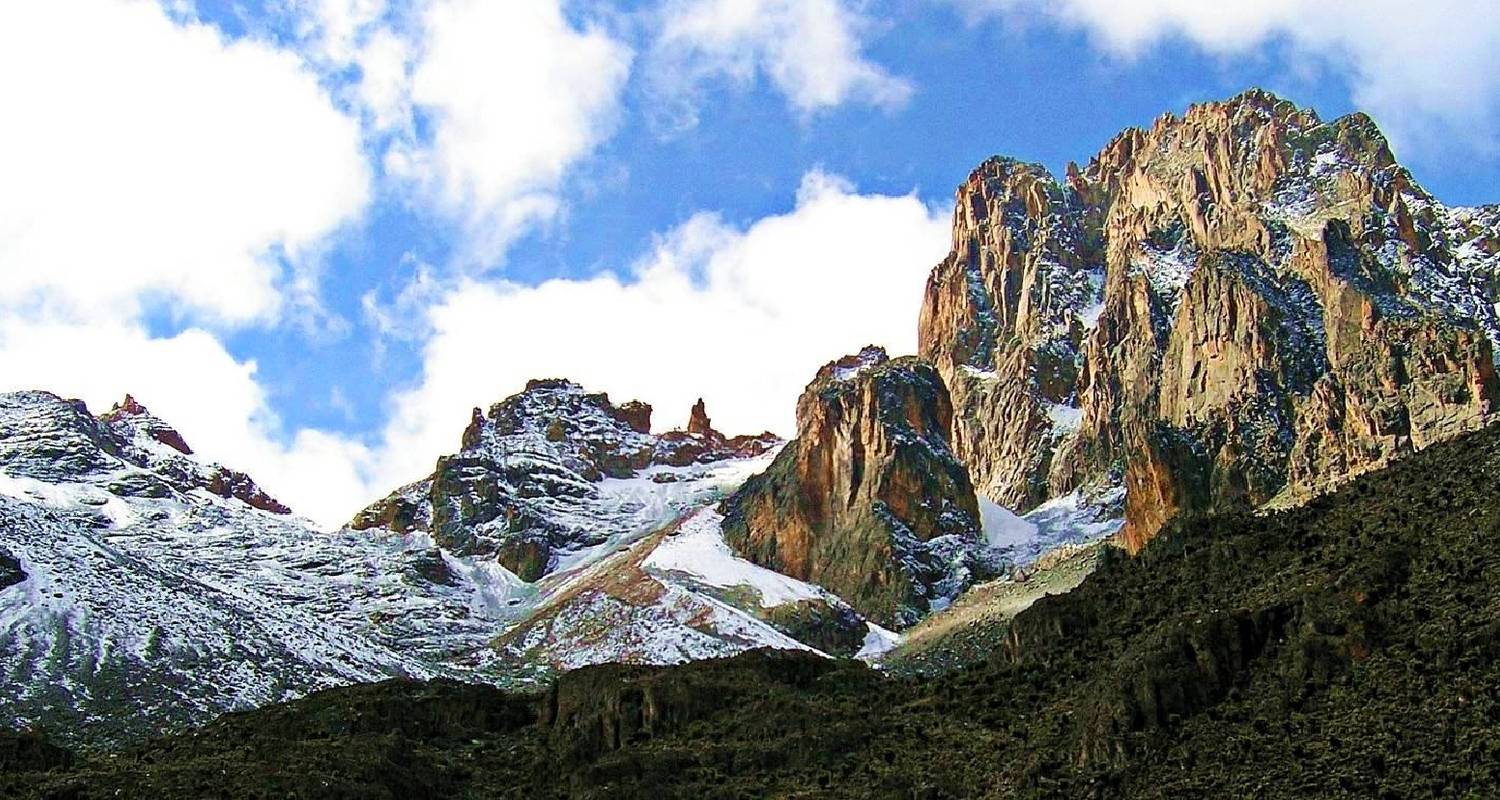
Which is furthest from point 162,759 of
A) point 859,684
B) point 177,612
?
point 177,612

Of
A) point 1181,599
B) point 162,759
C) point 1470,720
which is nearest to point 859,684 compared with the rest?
point 1181,599

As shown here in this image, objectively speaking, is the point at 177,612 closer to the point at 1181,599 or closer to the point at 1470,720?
the point at 1181,599

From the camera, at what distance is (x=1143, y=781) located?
60.7 m

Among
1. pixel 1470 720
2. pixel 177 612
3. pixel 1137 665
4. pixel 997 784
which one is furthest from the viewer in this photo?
pixel 177 612

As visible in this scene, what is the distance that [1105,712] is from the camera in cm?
6731

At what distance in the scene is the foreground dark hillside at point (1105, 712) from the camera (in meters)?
59.7

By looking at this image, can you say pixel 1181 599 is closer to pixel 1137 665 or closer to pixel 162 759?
pixel 1137 665

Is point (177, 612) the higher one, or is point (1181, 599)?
point (177, 612)

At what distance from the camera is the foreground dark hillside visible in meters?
59.7

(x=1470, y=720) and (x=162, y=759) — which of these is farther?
(x=162, y=759)

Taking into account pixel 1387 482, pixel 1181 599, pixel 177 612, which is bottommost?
pixel 1181 599

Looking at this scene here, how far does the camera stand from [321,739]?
88.5 meters

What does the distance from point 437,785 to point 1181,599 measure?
40078mm

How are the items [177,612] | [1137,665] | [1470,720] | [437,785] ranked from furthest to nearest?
[177,612]
[437,785]
[1137,665]
[1470,720]
